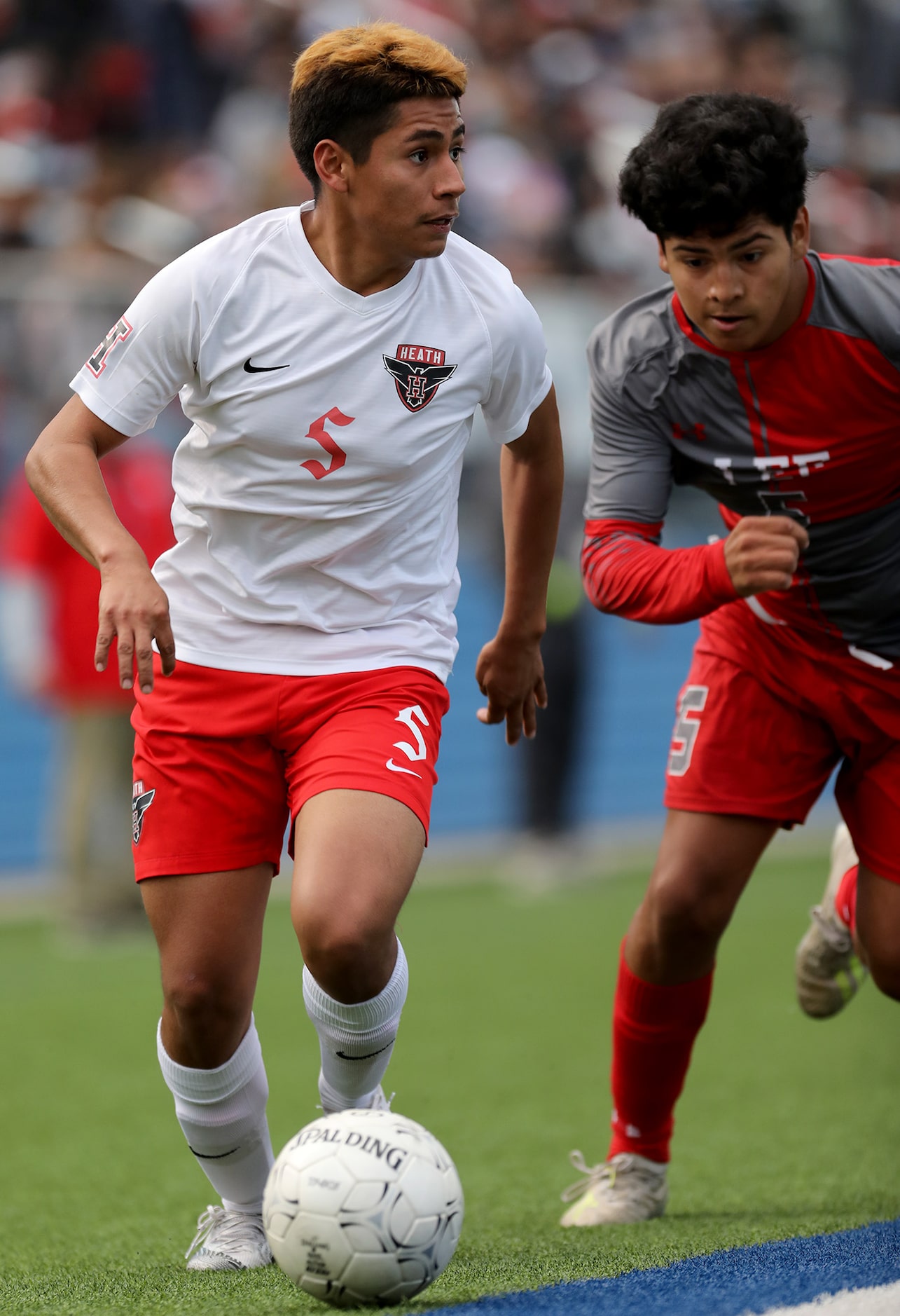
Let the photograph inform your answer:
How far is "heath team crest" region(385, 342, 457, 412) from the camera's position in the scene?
3.47 metres

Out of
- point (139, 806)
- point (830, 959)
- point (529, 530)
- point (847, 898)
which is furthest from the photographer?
point (830, 959)

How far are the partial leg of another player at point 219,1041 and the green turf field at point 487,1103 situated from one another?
0.18 metres

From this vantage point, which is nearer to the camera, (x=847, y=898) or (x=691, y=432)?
(x=691, y=432)

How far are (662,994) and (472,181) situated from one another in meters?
10.3

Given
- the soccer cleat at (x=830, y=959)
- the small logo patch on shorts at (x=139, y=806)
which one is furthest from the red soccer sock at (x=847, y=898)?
the small logo patch on shorts at (x=139, y=806)

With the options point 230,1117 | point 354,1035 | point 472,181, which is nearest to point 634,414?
point 354,1035

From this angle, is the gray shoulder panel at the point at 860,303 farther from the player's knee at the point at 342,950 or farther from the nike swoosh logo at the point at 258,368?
the player's knee at the point at 342,950

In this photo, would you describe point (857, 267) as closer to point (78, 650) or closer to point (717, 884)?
point (717, 884)

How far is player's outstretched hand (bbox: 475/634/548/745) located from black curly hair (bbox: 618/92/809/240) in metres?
1.00

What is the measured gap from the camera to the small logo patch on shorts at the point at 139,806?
11.4 ft

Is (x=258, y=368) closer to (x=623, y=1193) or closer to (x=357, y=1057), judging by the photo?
(x=357, y=1057)

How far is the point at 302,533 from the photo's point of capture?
11.5 feet

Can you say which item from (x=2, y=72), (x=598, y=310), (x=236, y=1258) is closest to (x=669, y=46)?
(x=598, y=310)

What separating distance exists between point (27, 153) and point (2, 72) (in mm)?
778
